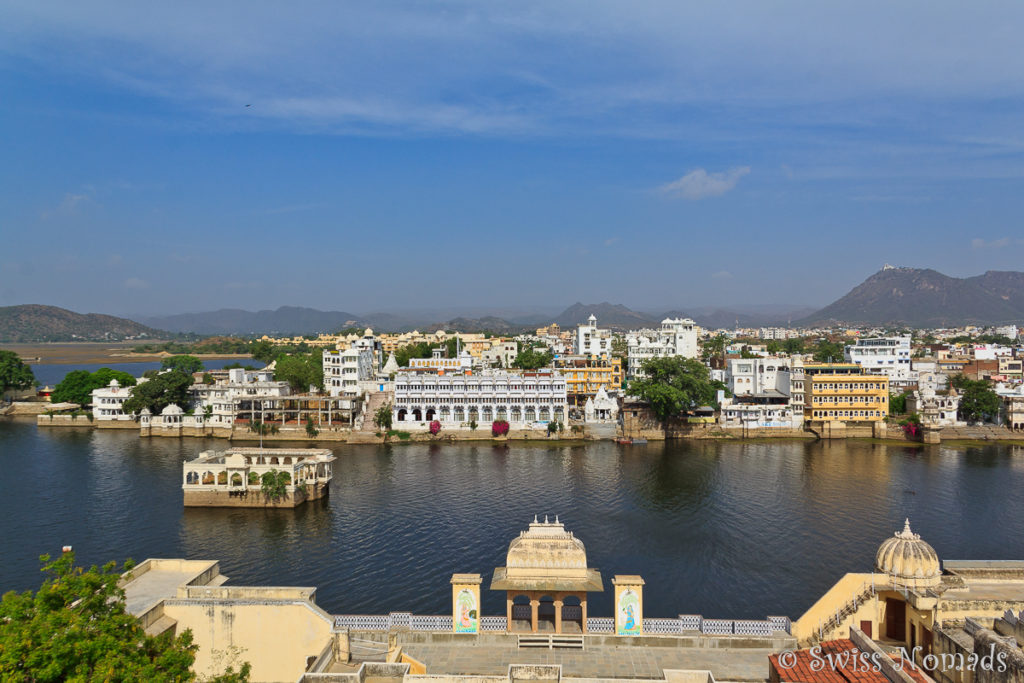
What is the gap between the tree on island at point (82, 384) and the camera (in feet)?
236

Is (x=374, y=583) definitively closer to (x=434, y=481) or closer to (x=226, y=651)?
(x=226, y=651)

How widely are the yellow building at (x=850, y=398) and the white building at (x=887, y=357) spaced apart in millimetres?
14588

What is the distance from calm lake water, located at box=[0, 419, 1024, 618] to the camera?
2728 cm

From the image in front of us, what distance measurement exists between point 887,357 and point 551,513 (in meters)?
57.7

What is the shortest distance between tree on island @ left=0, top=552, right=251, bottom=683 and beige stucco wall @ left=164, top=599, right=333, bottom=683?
2986 mm

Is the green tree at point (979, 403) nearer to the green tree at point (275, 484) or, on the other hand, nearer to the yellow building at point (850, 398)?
the yellow building at point (850, 398)

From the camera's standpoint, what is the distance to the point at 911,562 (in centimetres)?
1468

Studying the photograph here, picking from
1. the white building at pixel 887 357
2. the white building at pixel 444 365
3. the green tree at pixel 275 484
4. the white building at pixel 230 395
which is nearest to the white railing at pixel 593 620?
the green tree at pixel 275 484

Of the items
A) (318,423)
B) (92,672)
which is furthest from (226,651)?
(318,423)

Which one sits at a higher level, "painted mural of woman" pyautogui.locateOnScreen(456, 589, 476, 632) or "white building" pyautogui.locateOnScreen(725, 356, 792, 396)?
"white building" pyautogui.locateOnScreen(725, 356, 792, 396)

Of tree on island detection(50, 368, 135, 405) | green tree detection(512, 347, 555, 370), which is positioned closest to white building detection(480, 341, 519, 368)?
green tree detection(512, 347, 555, 370)

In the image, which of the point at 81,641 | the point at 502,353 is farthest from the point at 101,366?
the point at 81,641

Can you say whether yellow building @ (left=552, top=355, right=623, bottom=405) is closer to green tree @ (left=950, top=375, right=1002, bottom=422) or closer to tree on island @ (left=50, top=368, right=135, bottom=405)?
green tree @ (left=950, top=375, right=1002, bottom=422)

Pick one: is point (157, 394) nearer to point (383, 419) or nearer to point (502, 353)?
point (383, 419)
